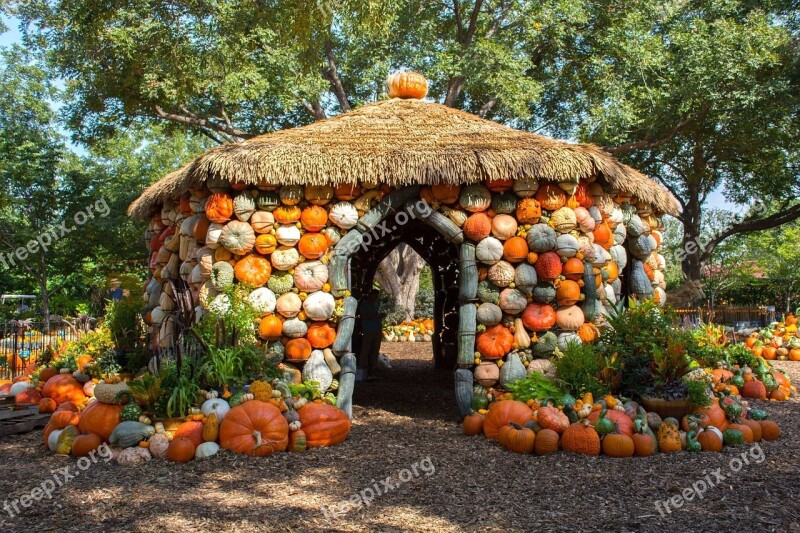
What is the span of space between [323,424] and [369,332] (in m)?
3.99

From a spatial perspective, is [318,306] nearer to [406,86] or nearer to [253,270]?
[253,270]

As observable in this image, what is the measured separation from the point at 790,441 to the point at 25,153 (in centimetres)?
2057

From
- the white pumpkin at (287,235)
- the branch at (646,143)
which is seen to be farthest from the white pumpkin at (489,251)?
the branch at (646,143)

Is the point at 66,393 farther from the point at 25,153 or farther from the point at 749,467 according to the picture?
the point at 25,153

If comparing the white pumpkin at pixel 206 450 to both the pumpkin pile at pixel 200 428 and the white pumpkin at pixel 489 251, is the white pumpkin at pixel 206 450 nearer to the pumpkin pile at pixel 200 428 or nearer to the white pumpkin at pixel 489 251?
the pumpkin pile at pixel 200 428


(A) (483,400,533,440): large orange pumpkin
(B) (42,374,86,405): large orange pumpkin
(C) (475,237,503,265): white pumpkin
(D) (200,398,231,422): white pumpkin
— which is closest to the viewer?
(D) (200,398,231,422): white pumpkin

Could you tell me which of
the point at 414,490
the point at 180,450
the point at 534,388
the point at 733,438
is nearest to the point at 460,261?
the point at 534,388

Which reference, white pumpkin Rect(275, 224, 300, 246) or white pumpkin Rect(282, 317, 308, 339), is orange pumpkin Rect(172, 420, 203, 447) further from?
white pumpkin Rect(275, 224, 300, 246)

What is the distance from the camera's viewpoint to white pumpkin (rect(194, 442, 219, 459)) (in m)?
5.99

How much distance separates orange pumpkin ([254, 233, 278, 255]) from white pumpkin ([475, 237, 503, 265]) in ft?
7.11

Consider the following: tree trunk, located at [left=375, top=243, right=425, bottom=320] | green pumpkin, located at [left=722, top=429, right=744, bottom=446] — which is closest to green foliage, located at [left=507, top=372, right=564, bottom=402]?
green pumpkin, located at [left=722, top=429, right=744, bottom=446]

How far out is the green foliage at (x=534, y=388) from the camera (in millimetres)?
→ 6855

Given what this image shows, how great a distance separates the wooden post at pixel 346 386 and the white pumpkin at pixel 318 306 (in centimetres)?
52

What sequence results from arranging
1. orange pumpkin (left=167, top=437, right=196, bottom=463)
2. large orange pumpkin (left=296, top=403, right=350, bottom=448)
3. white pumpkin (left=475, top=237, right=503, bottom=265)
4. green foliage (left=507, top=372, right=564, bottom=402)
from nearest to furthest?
orange pumpkin (left=167, top=437, right=196, bottom=463) < large orange pumpkin (left=296, top=403, right=350, bottom=448) < green foliage (left=507, top=372, right=564, bottom=402) < white pumpkin (left=475, top=237, right=503, bottom=265)
